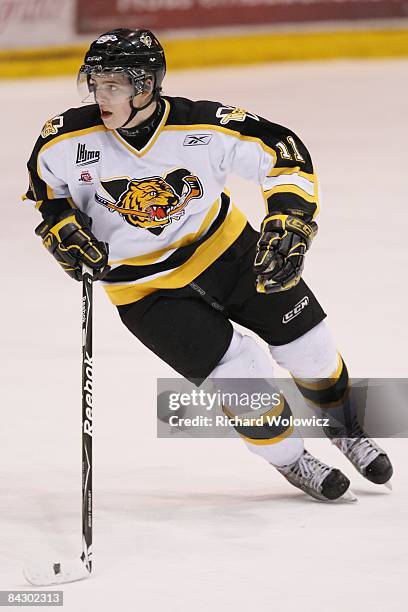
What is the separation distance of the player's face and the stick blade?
115 cm

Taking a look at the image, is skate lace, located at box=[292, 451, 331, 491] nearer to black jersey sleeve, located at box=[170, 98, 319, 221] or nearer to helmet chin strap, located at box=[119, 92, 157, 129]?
black jersey sleeve, located at box=[170, 98, 319, 221]

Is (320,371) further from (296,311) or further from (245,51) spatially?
(245,51)

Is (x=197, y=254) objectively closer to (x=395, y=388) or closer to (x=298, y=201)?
(x=298, y=201)

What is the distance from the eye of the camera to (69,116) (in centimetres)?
377

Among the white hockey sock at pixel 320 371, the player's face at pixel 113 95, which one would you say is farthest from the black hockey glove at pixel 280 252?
the player's face at pixel 113 95

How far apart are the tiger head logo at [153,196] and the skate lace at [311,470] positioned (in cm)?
78

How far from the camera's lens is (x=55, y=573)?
3.20 meters

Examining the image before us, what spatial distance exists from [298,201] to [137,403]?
1330 millimetres

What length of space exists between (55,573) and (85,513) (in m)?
0.23

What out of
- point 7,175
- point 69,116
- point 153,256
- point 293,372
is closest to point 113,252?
point 153,256

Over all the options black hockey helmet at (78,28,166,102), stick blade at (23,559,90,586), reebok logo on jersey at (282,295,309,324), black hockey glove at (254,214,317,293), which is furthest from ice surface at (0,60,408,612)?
black hockey helmet at (78,28,166,102)

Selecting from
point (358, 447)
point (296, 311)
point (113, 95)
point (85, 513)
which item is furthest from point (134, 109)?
point (358, 447)

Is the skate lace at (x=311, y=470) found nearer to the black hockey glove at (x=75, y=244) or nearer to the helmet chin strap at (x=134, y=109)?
the black hockey glove at (x=75, y=244)

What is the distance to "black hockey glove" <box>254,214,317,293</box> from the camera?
3.51 meters
